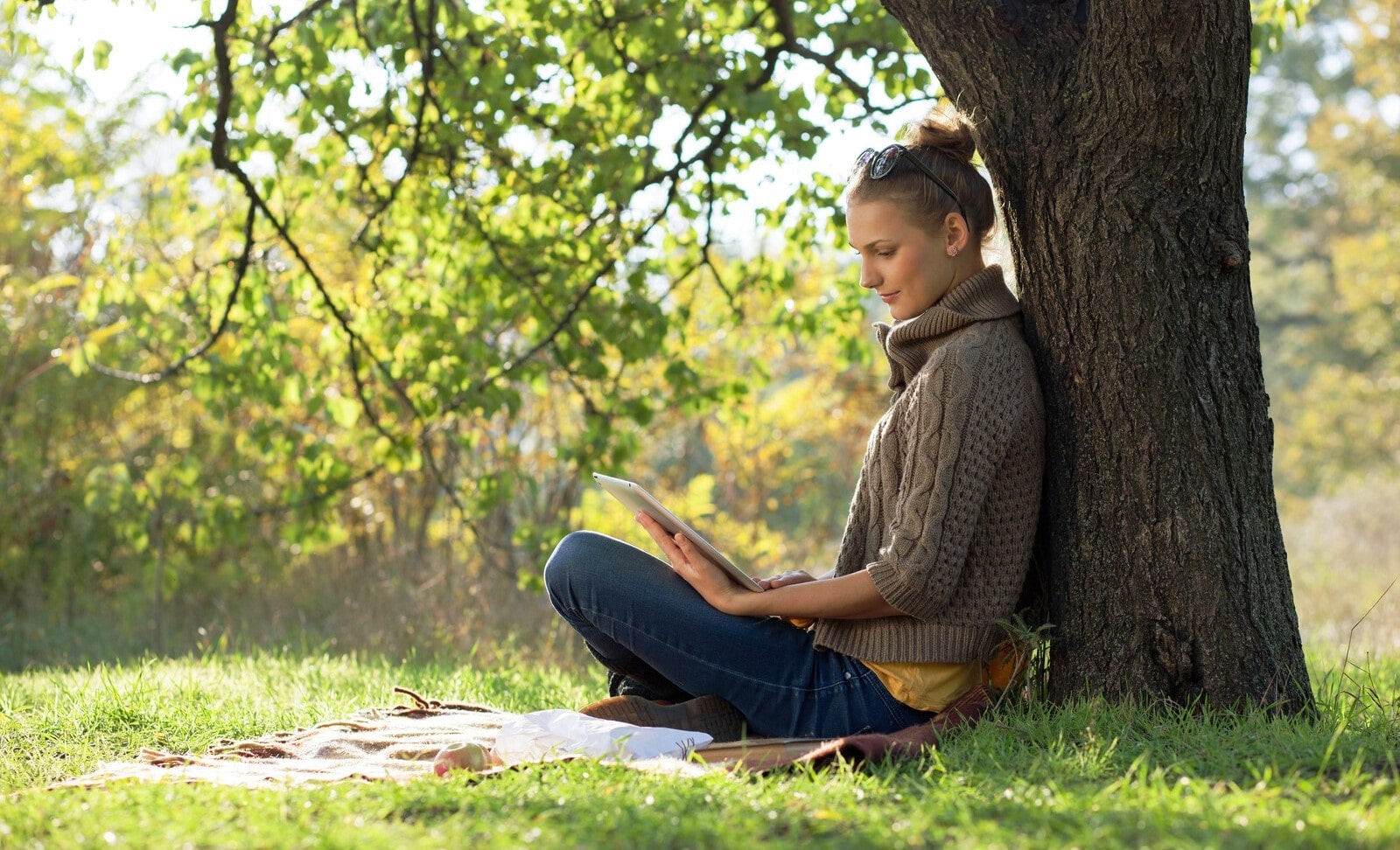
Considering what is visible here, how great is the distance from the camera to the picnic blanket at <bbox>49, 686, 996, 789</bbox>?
2.63m

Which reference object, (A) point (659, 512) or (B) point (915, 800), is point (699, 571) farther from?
(B) point (915, 800)

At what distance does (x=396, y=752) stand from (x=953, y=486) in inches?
58.5

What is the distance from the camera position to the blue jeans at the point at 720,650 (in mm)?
2992

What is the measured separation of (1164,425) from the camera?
2.84 metres

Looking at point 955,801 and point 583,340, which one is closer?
point 955,801

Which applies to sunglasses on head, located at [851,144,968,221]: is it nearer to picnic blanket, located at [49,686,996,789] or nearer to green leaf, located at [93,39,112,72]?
picnic blanket, located at [49,686,996,789]

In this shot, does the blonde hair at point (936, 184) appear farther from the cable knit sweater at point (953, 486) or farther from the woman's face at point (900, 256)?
the cable knit sweater at point (953, 486)

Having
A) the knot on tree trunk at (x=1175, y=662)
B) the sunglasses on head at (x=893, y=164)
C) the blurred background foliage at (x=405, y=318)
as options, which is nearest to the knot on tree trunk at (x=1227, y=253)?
the sunglasses on head at (x=893, y=164)

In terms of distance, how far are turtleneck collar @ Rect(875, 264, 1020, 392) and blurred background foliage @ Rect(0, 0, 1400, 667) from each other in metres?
2.21

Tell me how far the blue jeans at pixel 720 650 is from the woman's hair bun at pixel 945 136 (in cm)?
123

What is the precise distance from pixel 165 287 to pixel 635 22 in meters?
2.64

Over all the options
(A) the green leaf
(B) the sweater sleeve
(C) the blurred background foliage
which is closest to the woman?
(B) the sweater sleeve

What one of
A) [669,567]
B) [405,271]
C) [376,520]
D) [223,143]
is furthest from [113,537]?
[669,567]

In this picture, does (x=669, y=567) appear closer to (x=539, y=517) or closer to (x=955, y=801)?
(x=955, y=801)
